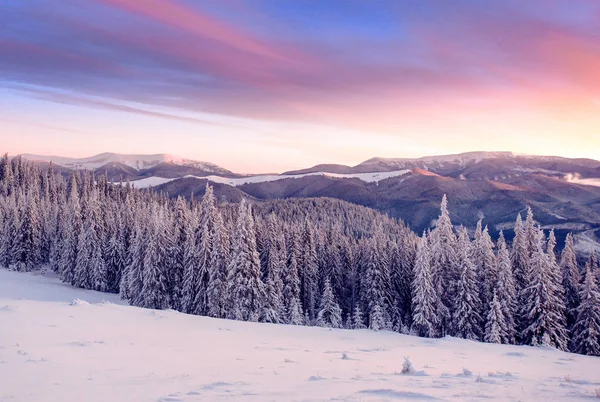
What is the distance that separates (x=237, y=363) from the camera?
14.7 meters

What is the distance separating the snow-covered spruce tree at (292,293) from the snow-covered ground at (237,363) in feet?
88.1

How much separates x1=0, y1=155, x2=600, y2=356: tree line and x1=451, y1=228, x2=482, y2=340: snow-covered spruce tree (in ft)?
0.33

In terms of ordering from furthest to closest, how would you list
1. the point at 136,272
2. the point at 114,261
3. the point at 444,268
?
the point at 114,261 < the point at 136,272 < the point at 444,268

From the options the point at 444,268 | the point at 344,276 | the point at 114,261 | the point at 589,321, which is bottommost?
the point at 344,276

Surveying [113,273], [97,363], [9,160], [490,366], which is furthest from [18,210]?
[9,160]

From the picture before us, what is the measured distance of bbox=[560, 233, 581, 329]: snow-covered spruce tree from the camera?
147ft

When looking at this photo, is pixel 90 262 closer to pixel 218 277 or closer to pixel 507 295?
pixel 218 277

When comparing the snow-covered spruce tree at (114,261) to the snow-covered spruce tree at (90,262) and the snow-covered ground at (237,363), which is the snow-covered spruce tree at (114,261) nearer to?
the snow-covered spruce tree at (90,262)

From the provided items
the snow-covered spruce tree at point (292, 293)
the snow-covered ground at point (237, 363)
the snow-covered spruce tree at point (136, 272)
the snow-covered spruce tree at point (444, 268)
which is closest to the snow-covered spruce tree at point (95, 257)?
the snow-covered spruce tree at point (136, 272)

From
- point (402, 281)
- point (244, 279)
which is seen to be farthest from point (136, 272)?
point (402, 281)

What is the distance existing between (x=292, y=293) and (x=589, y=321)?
31.9m

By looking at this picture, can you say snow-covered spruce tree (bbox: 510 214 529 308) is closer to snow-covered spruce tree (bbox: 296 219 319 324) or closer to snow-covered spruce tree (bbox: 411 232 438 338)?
snow-covered spruce tree (bbox: 411 232 438 338)

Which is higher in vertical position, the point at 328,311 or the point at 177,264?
the point at 177,264

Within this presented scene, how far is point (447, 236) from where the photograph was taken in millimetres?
46938
